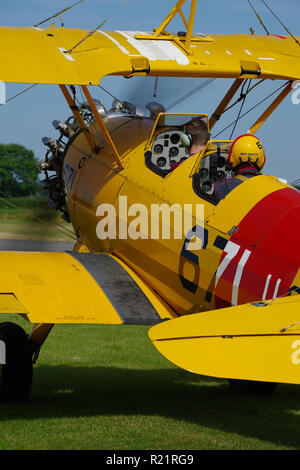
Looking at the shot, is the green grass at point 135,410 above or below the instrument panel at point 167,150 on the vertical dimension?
below

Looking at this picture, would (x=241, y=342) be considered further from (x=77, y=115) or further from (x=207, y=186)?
(x=77, y=115)

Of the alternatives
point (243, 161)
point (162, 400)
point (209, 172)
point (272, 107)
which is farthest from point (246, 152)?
point (162, 400)

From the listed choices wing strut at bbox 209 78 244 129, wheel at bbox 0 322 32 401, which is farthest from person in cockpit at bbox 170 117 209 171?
wheel at bbox 0 322 32 401

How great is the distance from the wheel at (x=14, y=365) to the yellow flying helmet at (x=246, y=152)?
7.74 ft

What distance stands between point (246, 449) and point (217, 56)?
168 inches

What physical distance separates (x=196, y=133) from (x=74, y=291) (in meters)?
2.33

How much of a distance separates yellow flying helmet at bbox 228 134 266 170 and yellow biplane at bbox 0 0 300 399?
34 centimetres

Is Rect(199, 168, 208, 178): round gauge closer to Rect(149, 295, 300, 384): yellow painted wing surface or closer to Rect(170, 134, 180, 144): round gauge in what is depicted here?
Rect(170, 134, 180, 144): round gauge

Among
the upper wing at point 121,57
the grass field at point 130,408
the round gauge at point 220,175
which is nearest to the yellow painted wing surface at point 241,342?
the grass field at point 130,408

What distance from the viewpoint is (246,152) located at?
23.1 feet

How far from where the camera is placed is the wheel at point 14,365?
741 centimetres

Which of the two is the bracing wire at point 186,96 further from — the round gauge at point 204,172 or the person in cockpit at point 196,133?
the round gauge at point 204,172

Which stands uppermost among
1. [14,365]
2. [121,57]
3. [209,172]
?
[121,57]

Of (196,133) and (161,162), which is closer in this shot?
(161,162)
